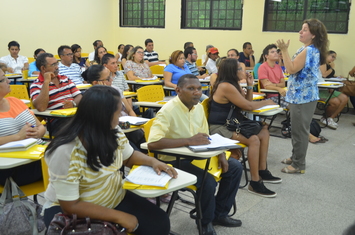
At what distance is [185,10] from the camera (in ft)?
31.3

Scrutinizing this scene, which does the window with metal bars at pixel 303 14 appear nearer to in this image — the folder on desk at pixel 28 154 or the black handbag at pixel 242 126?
the black handbag at pixel 242 126

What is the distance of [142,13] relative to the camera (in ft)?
33.9

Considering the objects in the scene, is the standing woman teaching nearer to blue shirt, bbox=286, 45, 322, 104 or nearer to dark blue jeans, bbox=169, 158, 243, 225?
blue shirt, bbox=286, 45, 322, 104

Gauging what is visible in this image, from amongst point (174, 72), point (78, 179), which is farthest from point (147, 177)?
point (174, 72)

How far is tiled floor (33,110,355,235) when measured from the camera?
8.59 feet

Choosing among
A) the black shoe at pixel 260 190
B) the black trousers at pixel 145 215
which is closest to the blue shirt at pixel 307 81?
the black shoe at pixel 260 190

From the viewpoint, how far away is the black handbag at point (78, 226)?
1459 mm

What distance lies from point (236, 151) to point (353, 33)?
545 centimetres

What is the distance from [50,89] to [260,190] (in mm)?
2240

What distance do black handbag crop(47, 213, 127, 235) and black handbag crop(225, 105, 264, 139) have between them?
1.87 meters

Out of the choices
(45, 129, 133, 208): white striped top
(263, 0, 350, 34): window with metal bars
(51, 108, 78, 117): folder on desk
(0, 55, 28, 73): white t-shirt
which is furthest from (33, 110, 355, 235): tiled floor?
(0, 55, 28, 73): white t-shirt

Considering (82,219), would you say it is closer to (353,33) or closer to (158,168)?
(158,168)

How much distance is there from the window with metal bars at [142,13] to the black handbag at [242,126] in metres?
7.31

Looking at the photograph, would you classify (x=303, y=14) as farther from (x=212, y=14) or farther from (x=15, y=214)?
(x=15, y=214)
